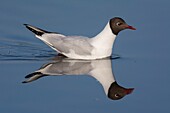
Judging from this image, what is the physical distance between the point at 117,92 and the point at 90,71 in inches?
45.0

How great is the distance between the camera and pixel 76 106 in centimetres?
1040

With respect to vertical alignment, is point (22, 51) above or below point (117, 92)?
above

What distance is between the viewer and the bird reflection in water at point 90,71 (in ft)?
37.2

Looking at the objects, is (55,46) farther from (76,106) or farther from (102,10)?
(76,106)

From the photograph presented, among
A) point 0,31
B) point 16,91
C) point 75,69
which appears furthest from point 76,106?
point 0,31

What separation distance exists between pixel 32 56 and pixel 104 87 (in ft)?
7.46

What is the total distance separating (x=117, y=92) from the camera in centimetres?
1130

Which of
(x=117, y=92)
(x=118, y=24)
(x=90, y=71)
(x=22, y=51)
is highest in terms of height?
(x=118, y=24)

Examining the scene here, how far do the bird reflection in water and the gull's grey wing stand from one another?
190mm

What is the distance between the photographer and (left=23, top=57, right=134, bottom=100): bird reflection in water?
11336 millimetres

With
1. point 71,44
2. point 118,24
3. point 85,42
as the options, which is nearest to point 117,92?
point 85,42

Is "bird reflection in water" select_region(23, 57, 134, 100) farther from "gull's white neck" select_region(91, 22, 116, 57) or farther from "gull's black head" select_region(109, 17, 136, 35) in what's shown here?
"gull's black head" select_region(109, 17, 136, 35)

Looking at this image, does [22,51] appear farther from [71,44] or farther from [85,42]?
[85,42]

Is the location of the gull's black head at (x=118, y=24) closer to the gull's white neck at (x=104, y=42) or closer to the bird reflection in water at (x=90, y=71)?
the gull's white neck at (x=104, y=42)
